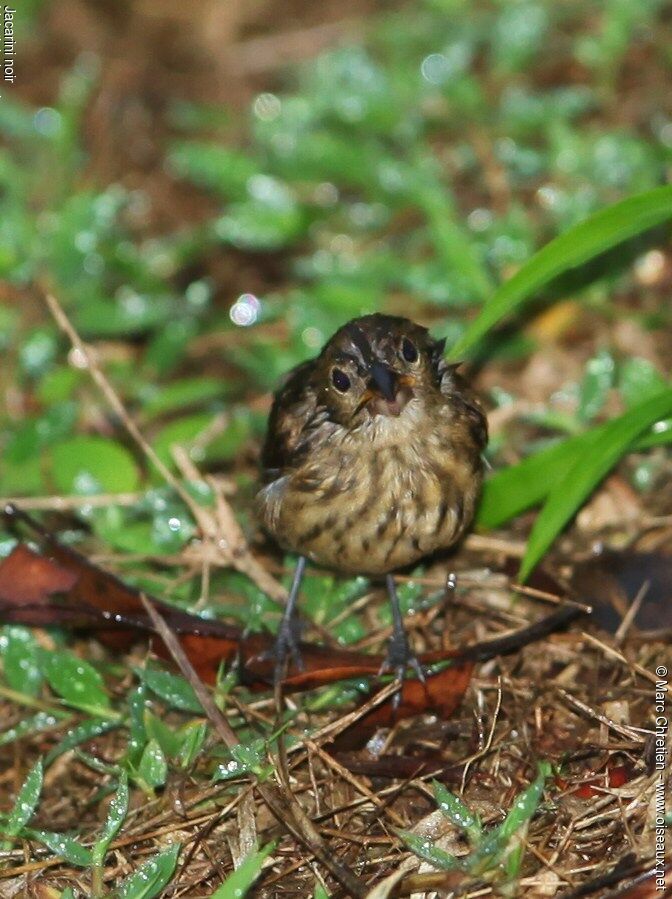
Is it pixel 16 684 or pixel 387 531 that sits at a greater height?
pixel 387 531

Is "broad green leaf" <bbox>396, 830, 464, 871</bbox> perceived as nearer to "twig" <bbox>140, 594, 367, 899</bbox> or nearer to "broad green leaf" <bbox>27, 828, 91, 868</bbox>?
"twig" <bbox>140, 594, 367, 899</bbox>

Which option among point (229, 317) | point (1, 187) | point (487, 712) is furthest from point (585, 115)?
point (487, 712)

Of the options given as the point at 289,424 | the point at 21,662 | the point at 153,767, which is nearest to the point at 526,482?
the point at 289,424

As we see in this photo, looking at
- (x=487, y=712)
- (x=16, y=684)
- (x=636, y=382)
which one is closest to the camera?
(x=487, y=712)

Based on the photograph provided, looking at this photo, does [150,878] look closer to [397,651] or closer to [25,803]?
[25,803]

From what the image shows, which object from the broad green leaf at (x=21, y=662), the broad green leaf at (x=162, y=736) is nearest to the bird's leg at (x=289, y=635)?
Answer: the broad green leaf at (x=162, y=736)

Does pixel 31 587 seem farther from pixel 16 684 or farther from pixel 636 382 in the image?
pixel 636 382
